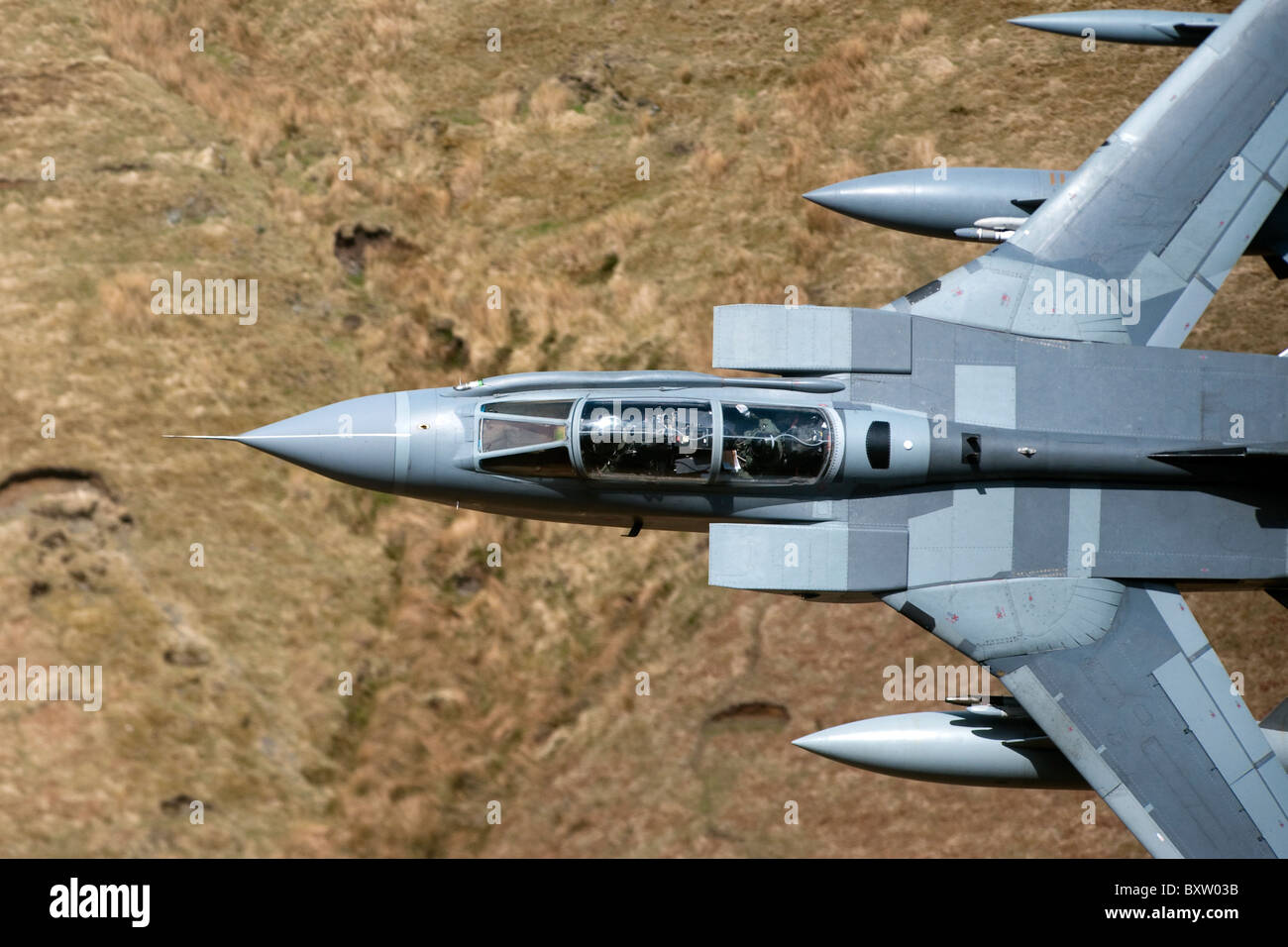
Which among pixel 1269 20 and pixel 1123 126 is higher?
pixel 1269 20

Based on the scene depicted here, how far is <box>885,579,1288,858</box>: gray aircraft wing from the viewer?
13.2 metres

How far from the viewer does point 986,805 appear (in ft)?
59.6

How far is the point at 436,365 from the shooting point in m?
19.2

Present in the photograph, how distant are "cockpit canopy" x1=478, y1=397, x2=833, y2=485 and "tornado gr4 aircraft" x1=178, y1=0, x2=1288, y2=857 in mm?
31

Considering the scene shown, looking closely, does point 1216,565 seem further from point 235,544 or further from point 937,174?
point 235,544

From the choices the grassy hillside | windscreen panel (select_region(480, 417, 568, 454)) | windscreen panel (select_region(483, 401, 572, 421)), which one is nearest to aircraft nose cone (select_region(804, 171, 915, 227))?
the grassy hillside

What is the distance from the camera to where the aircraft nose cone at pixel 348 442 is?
12570 mm

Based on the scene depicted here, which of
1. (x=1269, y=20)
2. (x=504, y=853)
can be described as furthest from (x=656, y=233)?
(x=504, y=853)

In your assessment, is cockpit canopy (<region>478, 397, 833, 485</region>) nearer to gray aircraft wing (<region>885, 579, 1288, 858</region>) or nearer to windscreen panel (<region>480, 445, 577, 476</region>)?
windscreen panel (<region>480, 445, 577, 476</region>)

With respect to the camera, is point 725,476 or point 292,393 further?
point 292,393

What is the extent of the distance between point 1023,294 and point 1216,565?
408 cm

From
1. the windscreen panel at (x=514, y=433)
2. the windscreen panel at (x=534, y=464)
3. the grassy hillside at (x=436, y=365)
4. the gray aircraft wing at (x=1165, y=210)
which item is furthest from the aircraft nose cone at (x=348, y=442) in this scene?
the gray aircraft wing at (x=1165, y=210)

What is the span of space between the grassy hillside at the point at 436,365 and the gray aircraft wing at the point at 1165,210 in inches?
194

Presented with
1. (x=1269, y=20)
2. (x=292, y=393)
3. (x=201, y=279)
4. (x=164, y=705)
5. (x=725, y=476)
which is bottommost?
(x=164, y=705)
